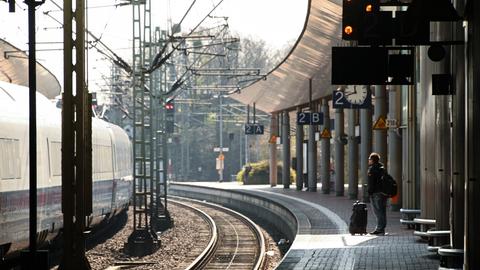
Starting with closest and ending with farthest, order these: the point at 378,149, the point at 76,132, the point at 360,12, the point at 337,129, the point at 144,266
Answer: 1. the point at 360,12
2. the point at 76,132
3. the point at 144,266
4. the point at 378,149
5. the point at 337,129

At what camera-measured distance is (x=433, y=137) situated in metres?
19.1

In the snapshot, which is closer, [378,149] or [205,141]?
[378,149]

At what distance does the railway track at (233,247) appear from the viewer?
88.9 feet

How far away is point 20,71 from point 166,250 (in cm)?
964

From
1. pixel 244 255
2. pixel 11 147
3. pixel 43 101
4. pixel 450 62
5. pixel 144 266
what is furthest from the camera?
pixel 244 255

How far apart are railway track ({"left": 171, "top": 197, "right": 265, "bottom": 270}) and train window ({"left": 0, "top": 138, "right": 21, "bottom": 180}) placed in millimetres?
7077

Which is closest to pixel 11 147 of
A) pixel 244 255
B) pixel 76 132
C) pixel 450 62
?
pixel 76 132

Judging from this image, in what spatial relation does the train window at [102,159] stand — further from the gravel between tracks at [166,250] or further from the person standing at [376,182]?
the person standing at [376,182]

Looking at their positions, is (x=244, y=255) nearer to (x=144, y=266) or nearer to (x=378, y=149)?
(x=144, y=266)

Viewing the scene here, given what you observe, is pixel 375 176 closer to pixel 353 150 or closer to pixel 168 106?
pixel 353 150

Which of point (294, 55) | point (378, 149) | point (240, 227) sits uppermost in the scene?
point (294, 55)

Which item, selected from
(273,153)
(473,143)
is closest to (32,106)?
(473,143)

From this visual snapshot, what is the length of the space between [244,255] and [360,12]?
55.5 feet

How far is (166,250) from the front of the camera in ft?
100
